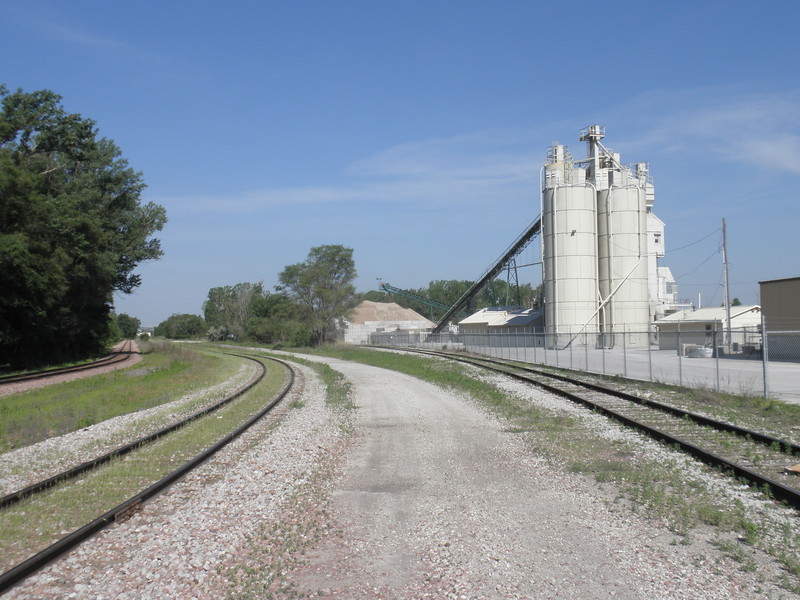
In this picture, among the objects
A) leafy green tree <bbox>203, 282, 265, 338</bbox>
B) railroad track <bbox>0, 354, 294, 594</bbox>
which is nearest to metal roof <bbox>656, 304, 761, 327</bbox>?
railroad track <bbox>0, 354, 294, 594</bbox>

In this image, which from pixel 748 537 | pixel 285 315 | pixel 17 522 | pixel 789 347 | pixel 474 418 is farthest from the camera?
pixel 285 315

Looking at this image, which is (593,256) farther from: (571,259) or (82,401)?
(82,401)

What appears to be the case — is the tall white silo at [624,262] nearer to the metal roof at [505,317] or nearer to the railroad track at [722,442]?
the metal roof at [505,317]

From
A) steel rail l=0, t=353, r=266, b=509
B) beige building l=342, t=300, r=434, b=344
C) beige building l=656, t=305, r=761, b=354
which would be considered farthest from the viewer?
beige building l=342, t=300, r=434, b=344

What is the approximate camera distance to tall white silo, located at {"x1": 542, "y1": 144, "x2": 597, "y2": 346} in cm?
5759

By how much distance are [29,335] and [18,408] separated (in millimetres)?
22476

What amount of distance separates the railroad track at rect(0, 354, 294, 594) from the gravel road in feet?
0.46

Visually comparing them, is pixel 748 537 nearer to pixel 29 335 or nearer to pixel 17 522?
pixel 17 522

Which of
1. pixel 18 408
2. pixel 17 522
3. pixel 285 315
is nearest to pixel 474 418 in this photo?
pixel 17 522

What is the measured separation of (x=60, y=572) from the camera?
6043 mm

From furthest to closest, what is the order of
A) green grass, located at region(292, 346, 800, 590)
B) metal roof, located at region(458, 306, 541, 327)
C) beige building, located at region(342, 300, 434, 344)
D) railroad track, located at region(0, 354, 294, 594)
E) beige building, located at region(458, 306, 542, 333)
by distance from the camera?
beige building, located at region(342, 300, 434, 344)
metal roof, located at region(458, 306, 541, 327)
beige building, located at region(458, 306, 542, 333)
green grass, located at region(292, 346, 800, 590)
railroad track, located at region(0, 354, 294, 594)

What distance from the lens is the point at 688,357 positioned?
41344mm

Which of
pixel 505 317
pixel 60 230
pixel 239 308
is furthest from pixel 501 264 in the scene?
pixel 239 308

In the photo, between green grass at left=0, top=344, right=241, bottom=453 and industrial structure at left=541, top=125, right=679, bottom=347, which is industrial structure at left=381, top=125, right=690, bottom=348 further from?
green grass at left=0, top=344, right=241, bottom=453
